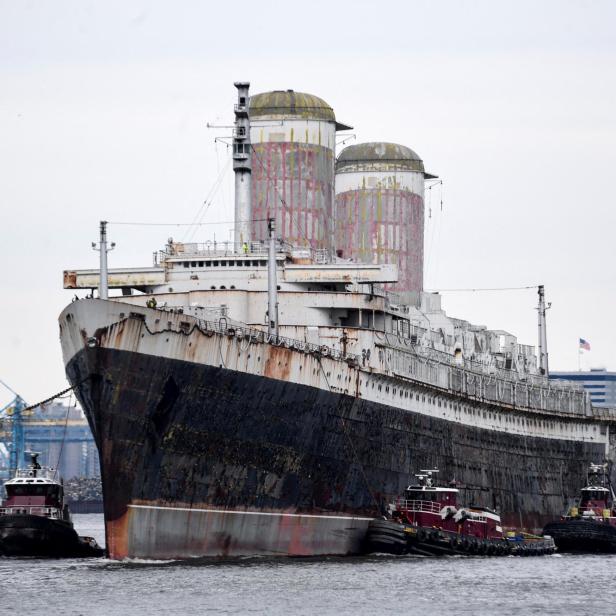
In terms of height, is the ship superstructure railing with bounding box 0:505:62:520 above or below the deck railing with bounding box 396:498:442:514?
below

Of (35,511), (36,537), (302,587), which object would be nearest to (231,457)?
(302,587)

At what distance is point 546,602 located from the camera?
50219 millimetres

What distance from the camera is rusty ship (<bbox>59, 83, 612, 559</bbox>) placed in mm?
56625

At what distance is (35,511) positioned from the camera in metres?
66.6

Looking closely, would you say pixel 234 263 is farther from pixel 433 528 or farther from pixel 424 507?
pixel 433 528

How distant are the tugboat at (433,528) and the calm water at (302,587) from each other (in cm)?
99

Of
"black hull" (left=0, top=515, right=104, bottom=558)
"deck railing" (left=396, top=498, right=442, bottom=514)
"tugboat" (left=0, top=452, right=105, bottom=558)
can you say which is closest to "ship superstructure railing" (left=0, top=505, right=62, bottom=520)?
"tugboat" (left=0, top=452, right=105, bottom=558)

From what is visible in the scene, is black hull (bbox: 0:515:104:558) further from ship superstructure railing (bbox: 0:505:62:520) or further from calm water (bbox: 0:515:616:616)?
calm water (bbox: 0:515:616:616)

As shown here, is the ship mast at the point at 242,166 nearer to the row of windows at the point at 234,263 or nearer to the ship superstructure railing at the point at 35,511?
the row of windows at the point at 234,263

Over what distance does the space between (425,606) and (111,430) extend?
517 inches

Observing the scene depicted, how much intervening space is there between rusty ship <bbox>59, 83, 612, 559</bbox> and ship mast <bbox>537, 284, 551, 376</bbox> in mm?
119

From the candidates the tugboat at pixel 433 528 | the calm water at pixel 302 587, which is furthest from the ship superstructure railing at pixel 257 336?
the calm water at pixel 302 587

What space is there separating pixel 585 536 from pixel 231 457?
20.9 metres

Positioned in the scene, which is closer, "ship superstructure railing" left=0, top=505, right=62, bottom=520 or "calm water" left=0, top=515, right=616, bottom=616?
"calm water" left=0, top=515, right=616, bottom=616
